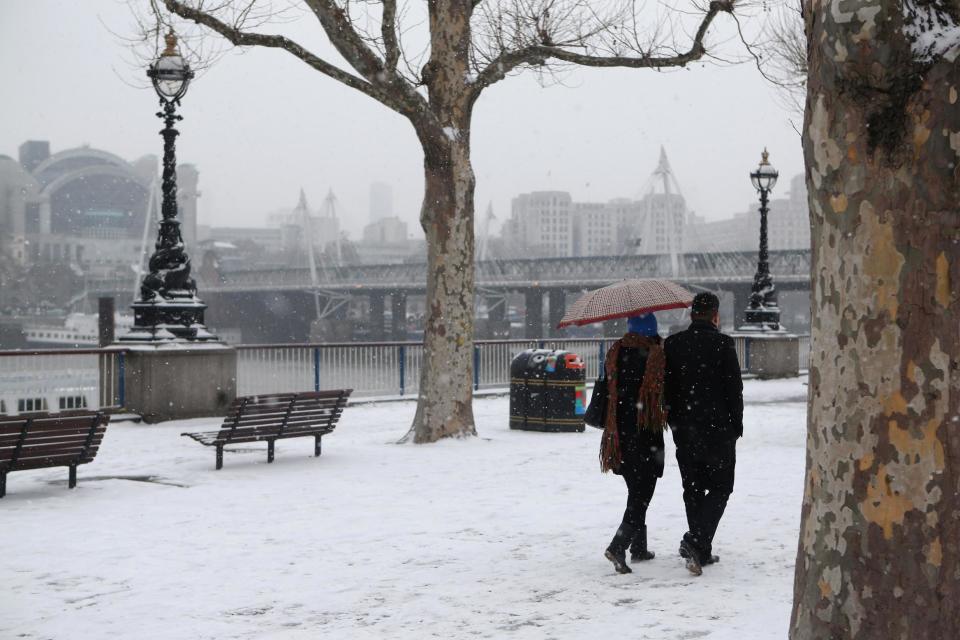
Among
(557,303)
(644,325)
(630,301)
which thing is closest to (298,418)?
(630,301)

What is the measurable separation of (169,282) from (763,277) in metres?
15.3

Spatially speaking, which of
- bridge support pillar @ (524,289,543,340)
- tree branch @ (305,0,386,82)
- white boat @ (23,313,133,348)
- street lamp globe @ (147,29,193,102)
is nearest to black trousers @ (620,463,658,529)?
tree branch @ (305,0,386,82)

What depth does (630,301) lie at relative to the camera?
22.6 ft

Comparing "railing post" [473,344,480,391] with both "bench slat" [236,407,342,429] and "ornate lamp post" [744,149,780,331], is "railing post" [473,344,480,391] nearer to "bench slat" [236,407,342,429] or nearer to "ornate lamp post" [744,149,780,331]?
"ornate lamp post" [744,149,780,331]

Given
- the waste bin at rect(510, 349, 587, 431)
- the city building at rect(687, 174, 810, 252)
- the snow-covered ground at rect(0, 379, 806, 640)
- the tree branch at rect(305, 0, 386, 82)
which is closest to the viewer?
the snow-covered ground at rect(0, 379, 806, 640)

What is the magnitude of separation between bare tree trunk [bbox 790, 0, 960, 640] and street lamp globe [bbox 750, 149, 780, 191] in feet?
73.0

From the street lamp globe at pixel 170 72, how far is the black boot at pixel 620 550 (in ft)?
37.5

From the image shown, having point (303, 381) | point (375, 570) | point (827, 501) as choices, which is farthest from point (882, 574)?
point (303, 381)

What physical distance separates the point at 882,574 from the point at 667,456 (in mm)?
8714

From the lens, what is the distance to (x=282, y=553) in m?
7.43

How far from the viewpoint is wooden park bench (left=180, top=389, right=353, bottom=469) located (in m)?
11.3

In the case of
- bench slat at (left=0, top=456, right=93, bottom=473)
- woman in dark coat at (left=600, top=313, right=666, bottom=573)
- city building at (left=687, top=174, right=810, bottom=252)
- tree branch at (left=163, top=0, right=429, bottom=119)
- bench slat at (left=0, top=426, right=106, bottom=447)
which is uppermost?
city building at (left=687, top=174, right=810, bottom=252)

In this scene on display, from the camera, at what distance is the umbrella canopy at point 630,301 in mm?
6816

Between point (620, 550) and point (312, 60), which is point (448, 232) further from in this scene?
point (620, 550)
